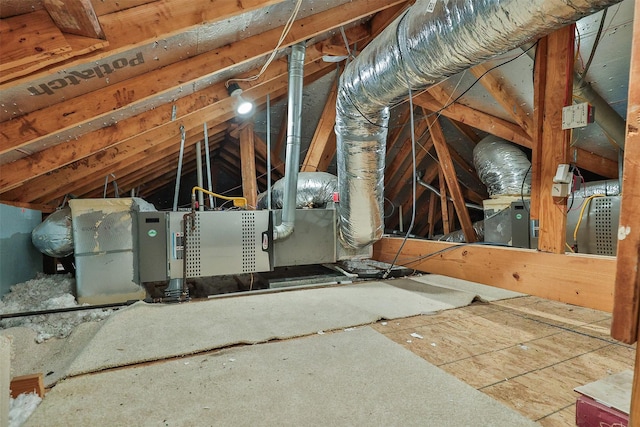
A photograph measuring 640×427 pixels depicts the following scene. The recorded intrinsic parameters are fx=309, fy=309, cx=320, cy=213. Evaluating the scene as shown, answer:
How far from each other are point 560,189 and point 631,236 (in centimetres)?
152

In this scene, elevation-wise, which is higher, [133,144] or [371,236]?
[133,144]

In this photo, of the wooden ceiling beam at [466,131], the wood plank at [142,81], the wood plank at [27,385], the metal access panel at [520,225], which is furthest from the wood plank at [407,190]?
the wood plank at [27,385]

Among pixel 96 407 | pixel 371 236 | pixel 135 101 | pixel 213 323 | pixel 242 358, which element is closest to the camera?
pixel 96 407

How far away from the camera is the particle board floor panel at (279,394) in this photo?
80cm

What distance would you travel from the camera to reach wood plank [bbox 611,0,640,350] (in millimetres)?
453

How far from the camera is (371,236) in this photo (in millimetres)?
2473

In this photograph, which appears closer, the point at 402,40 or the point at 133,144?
the point at 402,40

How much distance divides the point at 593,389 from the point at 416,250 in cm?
217

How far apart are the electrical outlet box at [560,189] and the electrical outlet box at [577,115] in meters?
0.31

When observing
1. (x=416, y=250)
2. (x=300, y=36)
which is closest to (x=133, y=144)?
(x=300, y=36)

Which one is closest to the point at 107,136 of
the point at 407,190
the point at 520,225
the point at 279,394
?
the point at 279,394

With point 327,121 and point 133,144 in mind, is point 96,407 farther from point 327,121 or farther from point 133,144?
point 327,121

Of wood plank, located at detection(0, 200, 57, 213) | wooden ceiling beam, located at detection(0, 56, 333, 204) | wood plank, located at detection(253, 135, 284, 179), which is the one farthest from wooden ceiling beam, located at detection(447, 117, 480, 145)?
wood plank, located at detection(0, 200, 57, 213)

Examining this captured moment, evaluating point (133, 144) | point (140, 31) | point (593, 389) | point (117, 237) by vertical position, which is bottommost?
point (593, 389)
